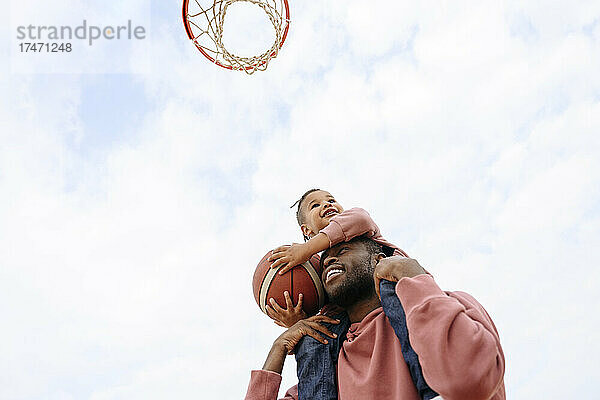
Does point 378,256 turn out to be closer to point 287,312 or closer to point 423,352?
point 287,312

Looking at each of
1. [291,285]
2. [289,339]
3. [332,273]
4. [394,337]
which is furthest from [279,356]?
[394,337]

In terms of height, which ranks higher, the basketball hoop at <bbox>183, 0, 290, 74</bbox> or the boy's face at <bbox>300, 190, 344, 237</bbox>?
the basketball hoop at <bbox>183, 0, 290, 74</bbox>

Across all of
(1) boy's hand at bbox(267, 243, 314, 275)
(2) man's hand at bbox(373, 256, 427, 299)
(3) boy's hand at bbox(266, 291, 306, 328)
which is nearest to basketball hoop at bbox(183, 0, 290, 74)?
(1) boy's hand at bbox(267, 243, 314, 275)

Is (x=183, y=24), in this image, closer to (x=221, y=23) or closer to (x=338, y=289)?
(x=221, y=23)

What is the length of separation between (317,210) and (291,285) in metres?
0.77

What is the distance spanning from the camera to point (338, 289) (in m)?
3.70

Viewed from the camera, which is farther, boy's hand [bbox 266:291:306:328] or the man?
boy's hand [bbox 266:291:306:328]

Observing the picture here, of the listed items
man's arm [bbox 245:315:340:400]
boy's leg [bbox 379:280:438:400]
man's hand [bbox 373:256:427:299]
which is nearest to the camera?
boy's leg [bbox 379:280:438:400]

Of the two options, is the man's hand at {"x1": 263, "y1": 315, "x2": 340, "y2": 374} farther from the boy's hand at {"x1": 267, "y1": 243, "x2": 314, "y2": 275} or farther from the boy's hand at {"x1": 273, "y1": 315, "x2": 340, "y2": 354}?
the boy's hand at {"x1": 267, "y1": 243, "x2": 314, "y2": 275}

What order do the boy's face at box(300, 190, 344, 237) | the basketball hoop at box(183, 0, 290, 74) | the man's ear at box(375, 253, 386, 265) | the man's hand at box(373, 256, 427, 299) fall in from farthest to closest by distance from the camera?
the basketball hoop at box(183, 0, 290, 74), the boy's face at box(300, 190, 344, 237), the man's ear at box(375, 253, 386, 265), the man's hand at box(373, 256, 427, 299)

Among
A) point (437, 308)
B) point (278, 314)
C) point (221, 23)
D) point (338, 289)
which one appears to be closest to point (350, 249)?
point (338, 289)

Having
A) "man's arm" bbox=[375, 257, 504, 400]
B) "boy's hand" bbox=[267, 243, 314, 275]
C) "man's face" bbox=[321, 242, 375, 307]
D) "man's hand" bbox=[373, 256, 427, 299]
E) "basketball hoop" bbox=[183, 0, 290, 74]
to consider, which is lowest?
"man's arm" bbox=[375, 257, 504, 400]

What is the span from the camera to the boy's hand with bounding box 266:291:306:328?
3.74 meters

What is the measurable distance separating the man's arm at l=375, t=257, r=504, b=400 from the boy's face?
4.19 ft
